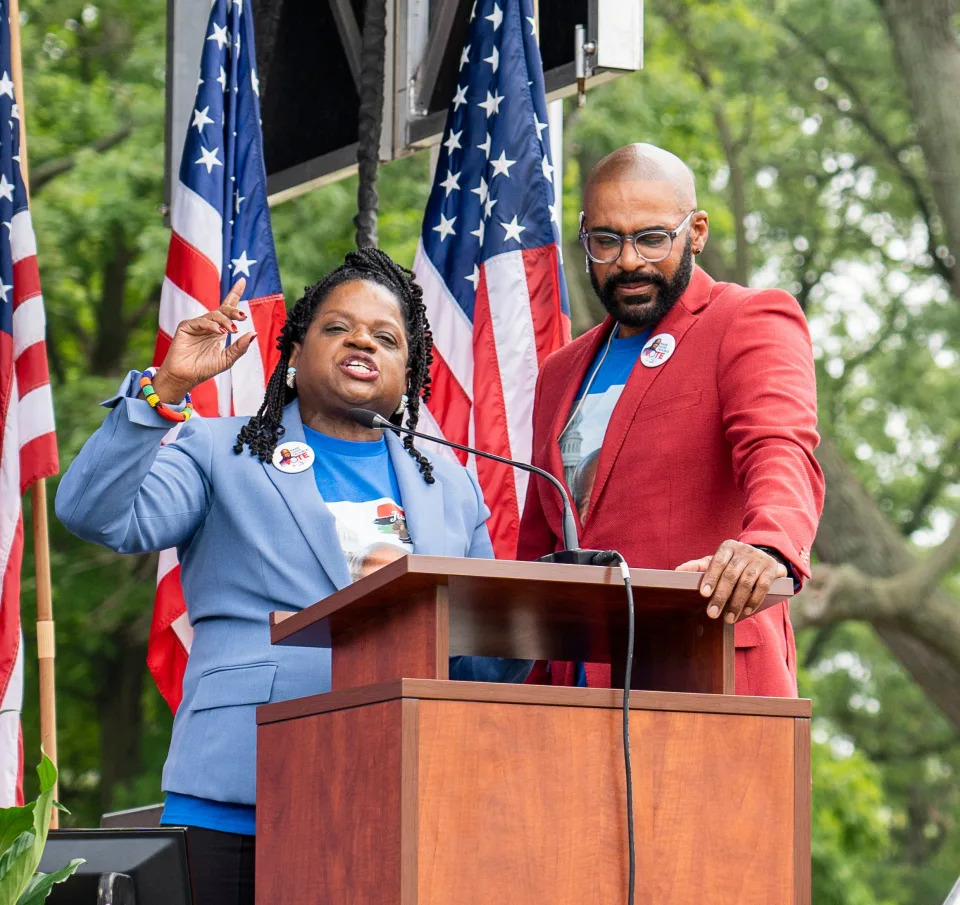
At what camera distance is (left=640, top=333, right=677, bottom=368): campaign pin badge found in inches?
119

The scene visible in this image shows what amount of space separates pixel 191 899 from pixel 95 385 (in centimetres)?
870

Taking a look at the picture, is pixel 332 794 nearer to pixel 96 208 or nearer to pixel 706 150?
pixel 96 208

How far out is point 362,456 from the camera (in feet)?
10.1

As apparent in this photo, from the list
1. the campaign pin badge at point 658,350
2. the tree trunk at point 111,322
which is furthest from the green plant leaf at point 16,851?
the tree trunk at point 111,322

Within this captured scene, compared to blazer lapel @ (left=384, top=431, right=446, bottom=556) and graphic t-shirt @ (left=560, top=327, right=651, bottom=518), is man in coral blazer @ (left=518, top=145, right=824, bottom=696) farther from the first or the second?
blazer lapel @ (left=384, top=431, right=446, bottom=556)

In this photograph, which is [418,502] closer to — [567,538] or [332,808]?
[567,538]

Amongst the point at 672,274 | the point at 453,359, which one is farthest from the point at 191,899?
the point at 453,359

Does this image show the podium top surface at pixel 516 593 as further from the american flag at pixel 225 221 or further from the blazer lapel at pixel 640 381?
the american flag at pixel 225 221

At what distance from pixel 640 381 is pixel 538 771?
1178 mm

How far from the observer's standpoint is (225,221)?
498 cm

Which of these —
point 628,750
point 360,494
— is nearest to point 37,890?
point 628,750

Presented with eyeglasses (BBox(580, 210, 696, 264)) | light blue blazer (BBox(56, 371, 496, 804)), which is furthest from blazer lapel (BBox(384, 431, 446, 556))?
eyeglasses (BBox(580, 210, 696, 264))

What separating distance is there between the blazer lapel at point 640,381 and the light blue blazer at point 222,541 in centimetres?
33

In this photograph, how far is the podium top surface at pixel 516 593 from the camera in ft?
6.64
